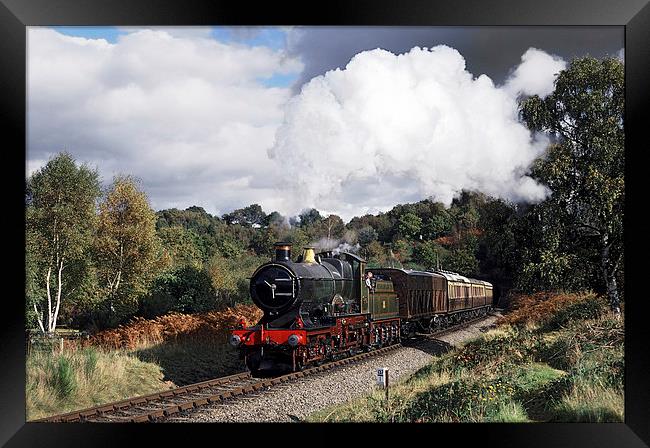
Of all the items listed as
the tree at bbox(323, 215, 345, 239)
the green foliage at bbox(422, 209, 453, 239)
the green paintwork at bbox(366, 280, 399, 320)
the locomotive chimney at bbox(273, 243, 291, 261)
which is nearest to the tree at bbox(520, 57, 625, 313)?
the green foliage at bbox(422, 209, 453, 239)

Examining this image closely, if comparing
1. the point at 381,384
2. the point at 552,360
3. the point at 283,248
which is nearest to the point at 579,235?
the point at 552,360

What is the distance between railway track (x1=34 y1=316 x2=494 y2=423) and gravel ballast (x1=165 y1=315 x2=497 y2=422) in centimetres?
18

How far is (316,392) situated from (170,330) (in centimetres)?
313

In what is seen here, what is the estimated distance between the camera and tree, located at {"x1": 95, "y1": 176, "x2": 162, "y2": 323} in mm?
11598

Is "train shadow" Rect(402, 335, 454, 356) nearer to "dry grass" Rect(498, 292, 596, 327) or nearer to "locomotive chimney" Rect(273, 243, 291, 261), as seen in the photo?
"dry grass" Rect(498, 292, 596, 327)

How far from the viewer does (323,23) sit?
9.58 meters

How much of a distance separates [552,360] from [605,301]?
Result: 145cm

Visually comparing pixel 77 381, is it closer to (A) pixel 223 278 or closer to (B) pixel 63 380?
(B) pixel 63 380

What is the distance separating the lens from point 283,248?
1288 centimetres

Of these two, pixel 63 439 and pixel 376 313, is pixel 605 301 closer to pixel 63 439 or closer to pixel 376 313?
pixel 376 313

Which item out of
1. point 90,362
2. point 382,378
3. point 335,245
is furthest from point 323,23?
point 90,362

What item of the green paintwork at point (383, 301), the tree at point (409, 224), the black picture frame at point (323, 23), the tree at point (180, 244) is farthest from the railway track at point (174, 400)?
the green paintwork at point (383, 301)

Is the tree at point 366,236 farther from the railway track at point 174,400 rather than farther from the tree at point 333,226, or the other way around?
the railway track at point 174,400

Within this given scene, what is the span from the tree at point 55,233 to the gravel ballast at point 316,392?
334 cm
